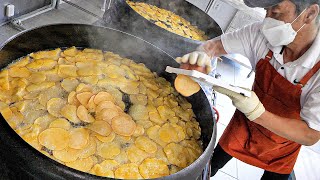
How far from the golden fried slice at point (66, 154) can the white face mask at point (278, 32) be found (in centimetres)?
148

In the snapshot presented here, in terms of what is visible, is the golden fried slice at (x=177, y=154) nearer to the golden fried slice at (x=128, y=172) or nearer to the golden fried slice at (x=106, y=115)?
Answer: the golden fried slice at (x=128, y=172)

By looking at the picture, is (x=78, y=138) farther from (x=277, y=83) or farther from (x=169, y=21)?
(x=169, y=21)

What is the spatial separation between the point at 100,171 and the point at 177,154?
0.50m

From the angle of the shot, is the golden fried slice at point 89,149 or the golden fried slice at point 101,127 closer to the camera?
the golden fried slice at point 89,149

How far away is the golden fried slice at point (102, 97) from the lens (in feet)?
5.53

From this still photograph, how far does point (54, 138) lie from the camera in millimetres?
1396

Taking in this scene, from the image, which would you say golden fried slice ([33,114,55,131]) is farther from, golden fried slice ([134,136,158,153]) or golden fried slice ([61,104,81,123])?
golden fried slice ([134,136,158,153])

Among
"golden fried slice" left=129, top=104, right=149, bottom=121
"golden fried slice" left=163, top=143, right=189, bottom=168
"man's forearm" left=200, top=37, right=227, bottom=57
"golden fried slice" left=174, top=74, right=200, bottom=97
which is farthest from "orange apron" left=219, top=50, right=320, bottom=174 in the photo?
"golden fried slice" left=129, top=104, right=149, bottom=121

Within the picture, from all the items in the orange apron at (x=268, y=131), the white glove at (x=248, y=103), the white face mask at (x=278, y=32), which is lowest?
the orange apron at (x=268, y=131)

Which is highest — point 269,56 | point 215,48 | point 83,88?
point 269,56

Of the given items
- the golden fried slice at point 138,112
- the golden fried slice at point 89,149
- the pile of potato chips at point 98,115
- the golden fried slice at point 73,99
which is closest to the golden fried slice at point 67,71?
the pile of potato chips at point 98,115

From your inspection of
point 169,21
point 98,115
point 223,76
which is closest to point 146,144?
point 98,115

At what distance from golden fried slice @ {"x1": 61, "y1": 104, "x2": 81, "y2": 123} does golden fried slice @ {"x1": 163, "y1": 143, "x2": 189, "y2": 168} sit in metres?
0.55

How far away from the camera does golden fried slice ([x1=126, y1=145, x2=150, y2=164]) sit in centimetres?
152
